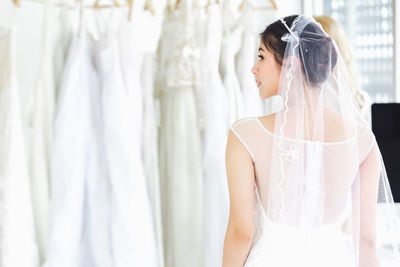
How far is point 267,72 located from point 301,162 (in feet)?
0.91

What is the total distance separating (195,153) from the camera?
209 cm

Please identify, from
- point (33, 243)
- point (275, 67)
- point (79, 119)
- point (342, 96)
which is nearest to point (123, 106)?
point (79, 119)

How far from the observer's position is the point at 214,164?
2094mm

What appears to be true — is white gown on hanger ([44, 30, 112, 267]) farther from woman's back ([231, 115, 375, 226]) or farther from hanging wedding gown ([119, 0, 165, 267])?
woman's back ([231, 115, 375, 226])

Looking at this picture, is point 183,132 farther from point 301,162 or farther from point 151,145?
point 301,162

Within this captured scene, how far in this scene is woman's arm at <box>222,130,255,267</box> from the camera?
1332 mm

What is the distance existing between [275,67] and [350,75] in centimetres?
83

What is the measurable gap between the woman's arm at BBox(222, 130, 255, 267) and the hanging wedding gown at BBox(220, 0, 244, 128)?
Result: 791 millimetres

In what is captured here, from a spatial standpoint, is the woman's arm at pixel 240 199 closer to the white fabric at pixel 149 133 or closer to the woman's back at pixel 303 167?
the woman's back at pixel 303 167

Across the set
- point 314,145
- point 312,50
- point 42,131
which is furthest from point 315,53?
point 42,131

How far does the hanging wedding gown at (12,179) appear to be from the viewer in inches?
70.3

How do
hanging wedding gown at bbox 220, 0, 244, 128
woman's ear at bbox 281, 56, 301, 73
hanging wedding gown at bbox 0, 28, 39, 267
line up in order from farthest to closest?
1. hanging wedding gown at bbox 220, 0, 244, 128
2. hanging wedding gown at bbox 0, 28, 39, 267
3. woman's ear at bbox 281, 56, 301, 73

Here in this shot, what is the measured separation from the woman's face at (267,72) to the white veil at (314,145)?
5 cm

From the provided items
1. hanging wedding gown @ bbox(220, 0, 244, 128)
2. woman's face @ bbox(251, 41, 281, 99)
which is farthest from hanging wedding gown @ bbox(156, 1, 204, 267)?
woman's face @ bbox(251, 41, 281, 99)
